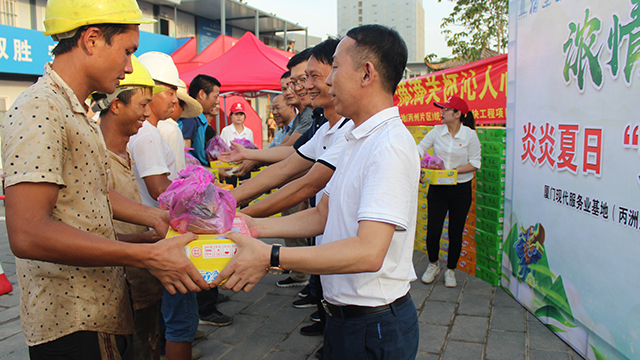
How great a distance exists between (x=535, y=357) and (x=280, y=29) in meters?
23.4

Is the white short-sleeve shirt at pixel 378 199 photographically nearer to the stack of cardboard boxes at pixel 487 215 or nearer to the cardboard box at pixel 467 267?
the stack of cardboard boxes at pixel 487 215

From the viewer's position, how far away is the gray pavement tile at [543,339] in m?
3.32

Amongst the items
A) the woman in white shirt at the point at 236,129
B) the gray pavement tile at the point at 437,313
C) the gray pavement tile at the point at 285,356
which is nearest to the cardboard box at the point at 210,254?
the gray pavement tile at the point at 285,356

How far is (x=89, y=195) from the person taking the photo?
1.45 meters

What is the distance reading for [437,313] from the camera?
4.02m

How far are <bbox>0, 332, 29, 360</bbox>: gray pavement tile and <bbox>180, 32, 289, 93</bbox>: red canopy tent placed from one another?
5.70m

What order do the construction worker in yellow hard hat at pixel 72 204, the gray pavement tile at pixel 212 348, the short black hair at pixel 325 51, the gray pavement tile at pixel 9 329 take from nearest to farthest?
the construction worker in yellow hard hat at pixel 72 204 → the short black hair at pixel 325 51 → the gray pavement tile at pixel 212 348 → the gray pavement tile at pixel 9 329

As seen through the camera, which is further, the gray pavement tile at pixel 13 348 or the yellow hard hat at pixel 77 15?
the gray pavement tile at pixel 13 348

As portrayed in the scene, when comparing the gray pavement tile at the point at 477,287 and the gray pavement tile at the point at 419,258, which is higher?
the gray pavement tile at the point at 419,258

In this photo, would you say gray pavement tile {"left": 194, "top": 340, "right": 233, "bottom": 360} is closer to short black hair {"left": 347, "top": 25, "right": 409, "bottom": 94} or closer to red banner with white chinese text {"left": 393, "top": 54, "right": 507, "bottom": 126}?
short black hair {"left": 347, "top": 25, "right": 409, "bottom": 94}

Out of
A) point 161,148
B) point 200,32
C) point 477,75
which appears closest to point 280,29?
point 200,32

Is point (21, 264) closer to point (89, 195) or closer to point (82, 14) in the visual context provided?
point (89, 195)

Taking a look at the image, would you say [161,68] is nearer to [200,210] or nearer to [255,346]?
[200,210]

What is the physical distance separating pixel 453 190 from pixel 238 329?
2.68 meters
